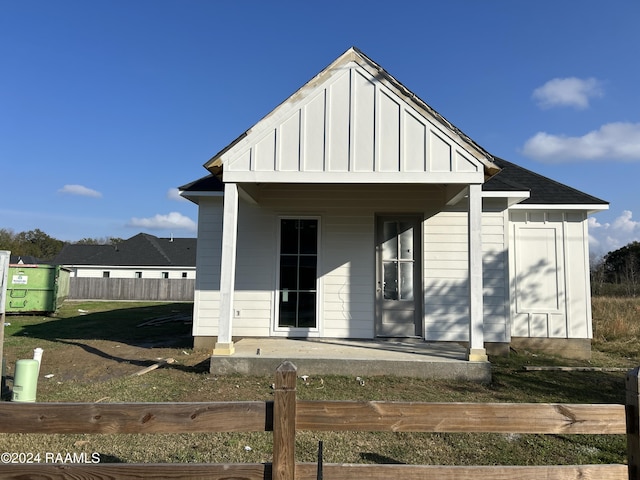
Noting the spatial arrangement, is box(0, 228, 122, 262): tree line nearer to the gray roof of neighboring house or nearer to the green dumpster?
the gray roof of neighboring house

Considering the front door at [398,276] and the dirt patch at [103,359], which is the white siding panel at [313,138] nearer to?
the front door at [398,276]

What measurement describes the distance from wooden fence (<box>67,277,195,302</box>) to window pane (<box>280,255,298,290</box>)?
26014 millimetres

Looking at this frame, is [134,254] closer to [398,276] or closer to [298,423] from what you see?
[398,276]

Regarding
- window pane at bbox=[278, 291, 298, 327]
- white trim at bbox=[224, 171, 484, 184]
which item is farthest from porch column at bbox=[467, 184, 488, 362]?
window pane at bbox=[278, 291, 298, 327]

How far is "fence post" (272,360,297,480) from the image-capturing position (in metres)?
2.17

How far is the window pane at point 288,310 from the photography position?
8.34m

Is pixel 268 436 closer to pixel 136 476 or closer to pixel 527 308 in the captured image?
pixel 136 476

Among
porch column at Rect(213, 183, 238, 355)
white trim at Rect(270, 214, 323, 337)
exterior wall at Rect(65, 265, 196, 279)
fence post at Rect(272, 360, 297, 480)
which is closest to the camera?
fence post at Rect(272, 360, 297, 480)

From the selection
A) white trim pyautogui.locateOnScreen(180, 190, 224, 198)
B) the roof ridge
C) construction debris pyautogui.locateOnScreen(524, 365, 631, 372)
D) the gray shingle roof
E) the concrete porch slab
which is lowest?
construction debris pyautogui.locateOnScreen(524, 365, 631, 372)

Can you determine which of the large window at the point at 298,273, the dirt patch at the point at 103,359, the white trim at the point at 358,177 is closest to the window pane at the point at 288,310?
the large window at the point at 298,273

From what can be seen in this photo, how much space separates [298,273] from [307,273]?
181 mm

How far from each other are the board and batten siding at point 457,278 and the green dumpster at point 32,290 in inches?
613

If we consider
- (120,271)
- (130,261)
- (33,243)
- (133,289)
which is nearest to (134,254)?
(130,261)

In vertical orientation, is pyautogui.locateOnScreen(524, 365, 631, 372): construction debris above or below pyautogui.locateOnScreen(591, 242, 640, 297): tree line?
below
